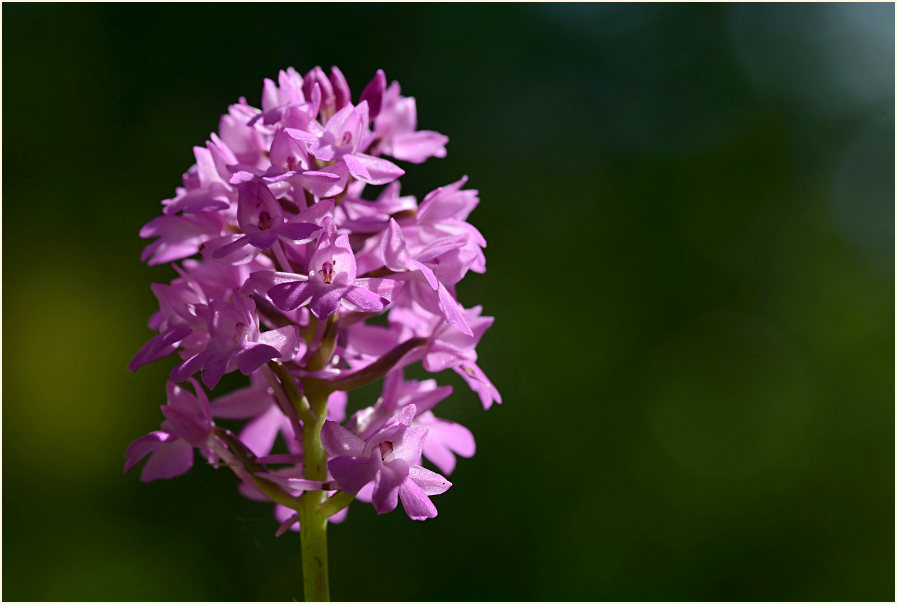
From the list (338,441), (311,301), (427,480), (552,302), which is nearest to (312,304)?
(311,301)

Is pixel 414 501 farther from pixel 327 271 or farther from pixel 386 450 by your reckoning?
pixel 327 271

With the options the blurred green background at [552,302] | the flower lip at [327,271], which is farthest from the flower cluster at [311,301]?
the blurred green background at [552,302]

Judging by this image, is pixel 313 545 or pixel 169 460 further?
pixel 169 460

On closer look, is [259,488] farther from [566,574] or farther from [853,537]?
[853,537]

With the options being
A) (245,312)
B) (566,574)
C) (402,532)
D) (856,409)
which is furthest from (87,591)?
(856,409)

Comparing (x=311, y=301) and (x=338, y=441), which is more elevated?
(x=311, y=301)

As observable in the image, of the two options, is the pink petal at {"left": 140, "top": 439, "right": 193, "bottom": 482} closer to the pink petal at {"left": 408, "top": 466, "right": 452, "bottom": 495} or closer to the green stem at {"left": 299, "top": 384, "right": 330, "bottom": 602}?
the green stem at {"left": 299, "top": 384, "right": 330, "bottom": 602}

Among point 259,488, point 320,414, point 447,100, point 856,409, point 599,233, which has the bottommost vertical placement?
point 259,488

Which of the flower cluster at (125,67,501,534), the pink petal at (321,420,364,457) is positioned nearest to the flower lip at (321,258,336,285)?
the flower cluster at (125,67,501,534)
